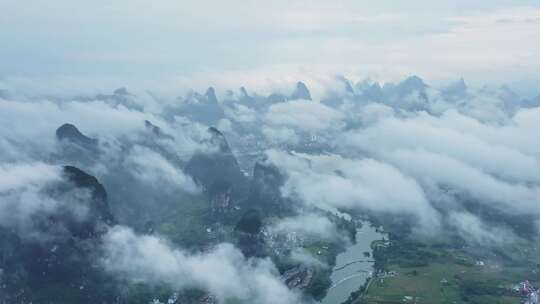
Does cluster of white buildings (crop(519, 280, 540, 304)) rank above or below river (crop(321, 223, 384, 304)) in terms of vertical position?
above

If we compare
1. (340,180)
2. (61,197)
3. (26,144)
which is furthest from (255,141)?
(61,197)

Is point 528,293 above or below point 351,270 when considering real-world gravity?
above

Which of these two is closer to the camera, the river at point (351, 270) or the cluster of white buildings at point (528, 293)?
the cluster of white buildings at point (528, 293)

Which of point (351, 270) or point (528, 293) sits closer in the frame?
point (528, 293)

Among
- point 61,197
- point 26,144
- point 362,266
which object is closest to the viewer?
point 61,197

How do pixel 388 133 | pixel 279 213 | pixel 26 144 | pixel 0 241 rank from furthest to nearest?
pixel 388 133, pixel 26 144, pixel 279 213, pixel 0 241

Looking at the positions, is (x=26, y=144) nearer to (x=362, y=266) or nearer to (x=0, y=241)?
(x=0, y=241)

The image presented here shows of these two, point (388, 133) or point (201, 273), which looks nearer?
point (201, 273)

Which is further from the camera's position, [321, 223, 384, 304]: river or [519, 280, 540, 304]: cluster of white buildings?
[321, 223, 384, 304]: river
